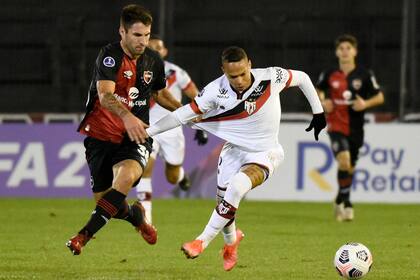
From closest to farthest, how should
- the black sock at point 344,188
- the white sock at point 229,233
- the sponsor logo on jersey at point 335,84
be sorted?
the white sock at point 229,233
the black sock at point 344,188
the sponsor logo on jersey at point 335,84

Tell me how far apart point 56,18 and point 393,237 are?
9.02 m

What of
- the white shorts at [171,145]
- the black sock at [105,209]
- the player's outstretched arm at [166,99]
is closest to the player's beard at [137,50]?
the player's outstretched arm at [166,99]

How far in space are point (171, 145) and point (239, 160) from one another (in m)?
4.04

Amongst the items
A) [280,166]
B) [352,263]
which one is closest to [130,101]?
[352,263]

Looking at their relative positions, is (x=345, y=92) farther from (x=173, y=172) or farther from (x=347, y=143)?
(x=173, y=172)

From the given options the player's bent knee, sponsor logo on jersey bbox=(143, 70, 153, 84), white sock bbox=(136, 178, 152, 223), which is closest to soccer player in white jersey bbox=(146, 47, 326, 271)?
sponsor logo on jersey bbox=(143, 70, 153, 84)

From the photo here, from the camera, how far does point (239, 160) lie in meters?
9.69

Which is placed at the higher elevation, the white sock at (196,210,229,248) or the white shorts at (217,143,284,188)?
the white shorts at (217,143,284,188)

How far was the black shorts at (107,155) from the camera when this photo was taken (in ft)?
30.8

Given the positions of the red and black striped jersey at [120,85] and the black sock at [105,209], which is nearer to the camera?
the black sock at [105,209]

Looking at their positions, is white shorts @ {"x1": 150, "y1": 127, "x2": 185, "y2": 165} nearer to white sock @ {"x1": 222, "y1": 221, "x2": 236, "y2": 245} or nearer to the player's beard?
white sock @ {"x1": 222, "y1": 221, "x2": 236, "y2": 245}

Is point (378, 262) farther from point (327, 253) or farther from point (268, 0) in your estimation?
point (268, 0)

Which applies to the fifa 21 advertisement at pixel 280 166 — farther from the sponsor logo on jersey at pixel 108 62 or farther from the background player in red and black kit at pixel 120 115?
the sponsor logo on jersey at pixel 108 62

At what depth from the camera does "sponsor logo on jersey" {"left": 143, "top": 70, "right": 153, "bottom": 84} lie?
30.7ft
